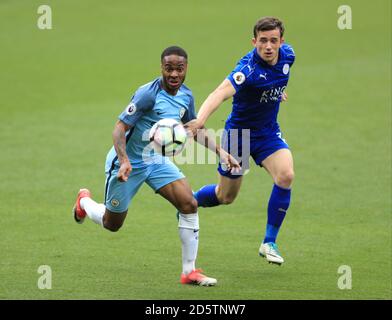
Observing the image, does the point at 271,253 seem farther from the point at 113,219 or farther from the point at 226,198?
the point at 113,219

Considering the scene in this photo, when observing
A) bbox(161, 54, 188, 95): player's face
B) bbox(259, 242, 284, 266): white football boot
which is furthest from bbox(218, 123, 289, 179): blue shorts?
bbox(161, 54, 188, 95): player's face

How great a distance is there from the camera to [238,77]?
962cm

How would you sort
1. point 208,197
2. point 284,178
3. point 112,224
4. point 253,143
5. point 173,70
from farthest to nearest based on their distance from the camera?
point 208,197 → point 253,143 → point 284,178 → point 112,224 → point 173,70

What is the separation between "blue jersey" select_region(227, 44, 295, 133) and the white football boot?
1395mm

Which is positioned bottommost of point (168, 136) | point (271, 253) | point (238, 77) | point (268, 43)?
point (271, 253)

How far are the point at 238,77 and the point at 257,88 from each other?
0.42 m

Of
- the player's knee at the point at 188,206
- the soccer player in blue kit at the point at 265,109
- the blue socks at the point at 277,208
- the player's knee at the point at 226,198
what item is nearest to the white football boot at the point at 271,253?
the soccer player in blue kit at the point at 265,109

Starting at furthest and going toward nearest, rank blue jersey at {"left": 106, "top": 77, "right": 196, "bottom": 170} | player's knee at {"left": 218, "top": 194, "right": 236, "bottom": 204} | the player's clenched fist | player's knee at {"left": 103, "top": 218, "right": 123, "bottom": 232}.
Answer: player's knee at {"left": 218, "top": 194, "right": 236, "bottom": 204} < player's knee at {"left": 103, "top": 218, "right": 123, "bottom": 232} < blue jersey at {"left": 106, "top": 77, "right": 196, "bottom": 170} < the player's clenched fist

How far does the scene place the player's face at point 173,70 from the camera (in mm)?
8789

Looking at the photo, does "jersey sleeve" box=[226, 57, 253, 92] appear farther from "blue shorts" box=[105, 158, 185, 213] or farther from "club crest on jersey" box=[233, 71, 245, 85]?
"blue shorts" box=[105, 158, 185, 213]

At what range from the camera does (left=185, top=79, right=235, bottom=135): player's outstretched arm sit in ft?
29.0

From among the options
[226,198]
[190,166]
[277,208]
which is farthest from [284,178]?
[190,166]

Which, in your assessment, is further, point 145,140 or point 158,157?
point 158,157

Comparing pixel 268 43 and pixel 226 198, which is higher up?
pixel 268 43
